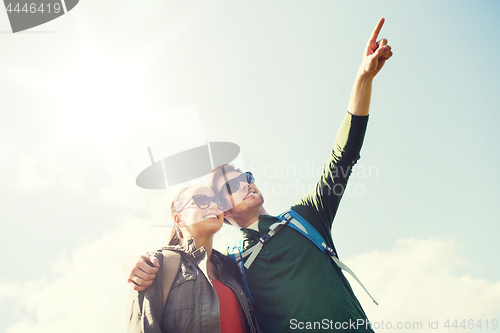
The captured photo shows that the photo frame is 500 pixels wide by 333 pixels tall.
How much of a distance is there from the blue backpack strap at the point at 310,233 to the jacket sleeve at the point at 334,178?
0.49ft

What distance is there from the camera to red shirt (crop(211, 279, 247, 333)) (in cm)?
316

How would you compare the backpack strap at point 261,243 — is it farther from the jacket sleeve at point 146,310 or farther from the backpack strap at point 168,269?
the jacket sleeve at point 146,310

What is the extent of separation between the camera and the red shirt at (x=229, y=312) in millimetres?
3164

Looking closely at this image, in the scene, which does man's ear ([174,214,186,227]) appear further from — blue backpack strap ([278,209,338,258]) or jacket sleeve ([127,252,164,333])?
blue backpack strap ([278,209,338,258])

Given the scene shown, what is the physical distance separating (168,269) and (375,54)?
132 inches

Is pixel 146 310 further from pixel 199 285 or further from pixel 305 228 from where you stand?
pixel 305 228

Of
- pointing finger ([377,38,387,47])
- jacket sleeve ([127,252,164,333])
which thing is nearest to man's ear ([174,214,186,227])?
jacket sleeve ([127,252,164,333])

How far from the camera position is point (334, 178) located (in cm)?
413

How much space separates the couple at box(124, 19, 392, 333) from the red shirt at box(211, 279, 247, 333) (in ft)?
0.03

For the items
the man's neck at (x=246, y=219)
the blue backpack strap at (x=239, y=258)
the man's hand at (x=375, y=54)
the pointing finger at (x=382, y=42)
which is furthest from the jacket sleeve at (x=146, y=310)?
the pointing finger at (x=382, y=42)

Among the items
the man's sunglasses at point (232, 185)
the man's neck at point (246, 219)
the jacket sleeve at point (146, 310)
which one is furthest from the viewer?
the man's sunglasses at point (232, 185)

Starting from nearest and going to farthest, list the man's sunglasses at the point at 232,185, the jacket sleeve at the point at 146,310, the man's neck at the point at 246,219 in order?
the jacket sleeve at the point at 146,310, the man's neck at the point at 246,219, the man's sunglasses at the point at 232,185

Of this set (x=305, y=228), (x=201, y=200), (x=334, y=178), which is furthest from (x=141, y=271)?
(x=334, y=178)

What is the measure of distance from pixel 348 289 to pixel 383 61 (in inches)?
113
